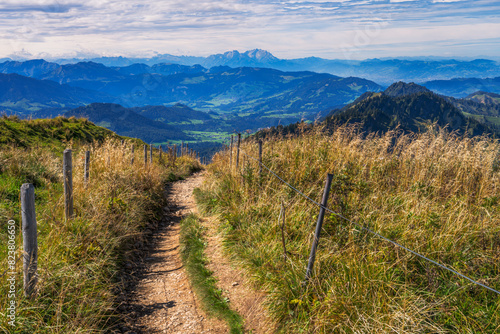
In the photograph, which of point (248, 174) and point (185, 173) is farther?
point (185, 173)

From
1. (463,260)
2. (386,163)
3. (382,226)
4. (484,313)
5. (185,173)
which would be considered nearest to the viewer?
(484,313)

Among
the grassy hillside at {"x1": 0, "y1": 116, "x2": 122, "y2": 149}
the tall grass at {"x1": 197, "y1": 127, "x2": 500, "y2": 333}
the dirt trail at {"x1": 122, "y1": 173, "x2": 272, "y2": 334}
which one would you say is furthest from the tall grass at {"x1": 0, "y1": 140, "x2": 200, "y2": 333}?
the grassy hillside at {"x1": 0, "y1": 116, "x2": 122, "y2": 149}

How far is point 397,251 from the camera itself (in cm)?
442

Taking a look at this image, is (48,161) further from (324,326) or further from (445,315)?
(445,315)

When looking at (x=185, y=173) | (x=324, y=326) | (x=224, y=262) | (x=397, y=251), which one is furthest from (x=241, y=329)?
(x=185, y=173)

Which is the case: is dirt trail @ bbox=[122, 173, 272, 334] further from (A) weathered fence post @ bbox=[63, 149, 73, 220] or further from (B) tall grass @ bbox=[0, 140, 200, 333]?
(A) weathered fence post @ bbox=[63, 149, 73, 220]

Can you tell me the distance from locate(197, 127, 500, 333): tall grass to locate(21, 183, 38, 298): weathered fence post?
10.6 ft

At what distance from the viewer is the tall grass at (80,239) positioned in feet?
12.2

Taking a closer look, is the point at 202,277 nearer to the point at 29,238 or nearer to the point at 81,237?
the point at 81,237

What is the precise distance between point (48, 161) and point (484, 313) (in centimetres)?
1196

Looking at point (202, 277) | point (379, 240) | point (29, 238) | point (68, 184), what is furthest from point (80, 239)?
point (379, 240)

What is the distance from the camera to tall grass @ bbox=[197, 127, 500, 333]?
3.67 metres

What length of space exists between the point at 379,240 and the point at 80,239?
5073 mm

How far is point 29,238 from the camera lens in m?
3.54
